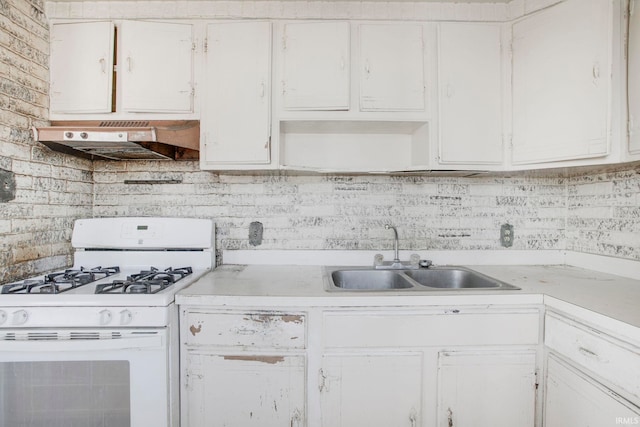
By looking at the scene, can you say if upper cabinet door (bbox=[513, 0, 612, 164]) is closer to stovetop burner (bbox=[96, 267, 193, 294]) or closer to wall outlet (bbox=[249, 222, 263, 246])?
wall outlet (bbox=[249, 222, 263, 246])

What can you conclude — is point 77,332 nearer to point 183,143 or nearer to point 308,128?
point 183,143

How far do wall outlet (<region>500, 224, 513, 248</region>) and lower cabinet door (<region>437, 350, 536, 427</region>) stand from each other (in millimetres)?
853

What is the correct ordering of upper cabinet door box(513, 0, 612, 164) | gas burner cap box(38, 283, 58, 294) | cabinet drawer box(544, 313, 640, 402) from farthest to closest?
1. upper cabinet door box(513, 0, 612, 164)
2. gas burner cap box(38, 283, 58, 294)
3. cabinet drawer box(544, 313, 640, 402)

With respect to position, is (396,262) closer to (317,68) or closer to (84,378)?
(317,68)

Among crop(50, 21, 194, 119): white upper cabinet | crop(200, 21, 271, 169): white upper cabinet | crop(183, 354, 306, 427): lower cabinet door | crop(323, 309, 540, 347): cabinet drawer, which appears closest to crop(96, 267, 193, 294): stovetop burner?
crop(183, 354, 306, 427): lower cabinet door

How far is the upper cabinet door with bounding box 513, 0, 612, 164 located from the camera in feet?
4.77

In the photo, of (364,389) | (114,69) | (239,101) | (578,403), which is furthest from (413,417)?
(114,69)

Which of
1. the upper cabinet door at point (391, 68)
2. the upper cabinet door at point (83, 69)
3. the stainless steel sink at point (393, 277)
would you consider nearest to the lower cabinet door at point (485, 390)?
the stainless steel sink at point (393, 277)

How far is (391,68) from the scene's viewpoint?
1750 millimetres

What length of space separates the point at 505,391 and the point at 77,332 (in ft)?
6.16

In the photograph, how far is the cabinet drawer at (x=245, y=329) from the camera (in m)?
1.39

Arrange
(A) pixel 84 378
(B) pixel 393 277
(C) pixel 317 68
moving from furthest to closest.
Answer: (B) pixel 393 277 → (C) pixel 317 68 → (A) pixel 84 378

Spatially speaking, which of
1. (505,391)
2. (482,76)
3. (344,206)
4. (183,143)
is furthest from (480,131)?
(183,143)

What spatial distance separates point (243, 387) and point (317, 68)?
5.49 ft
